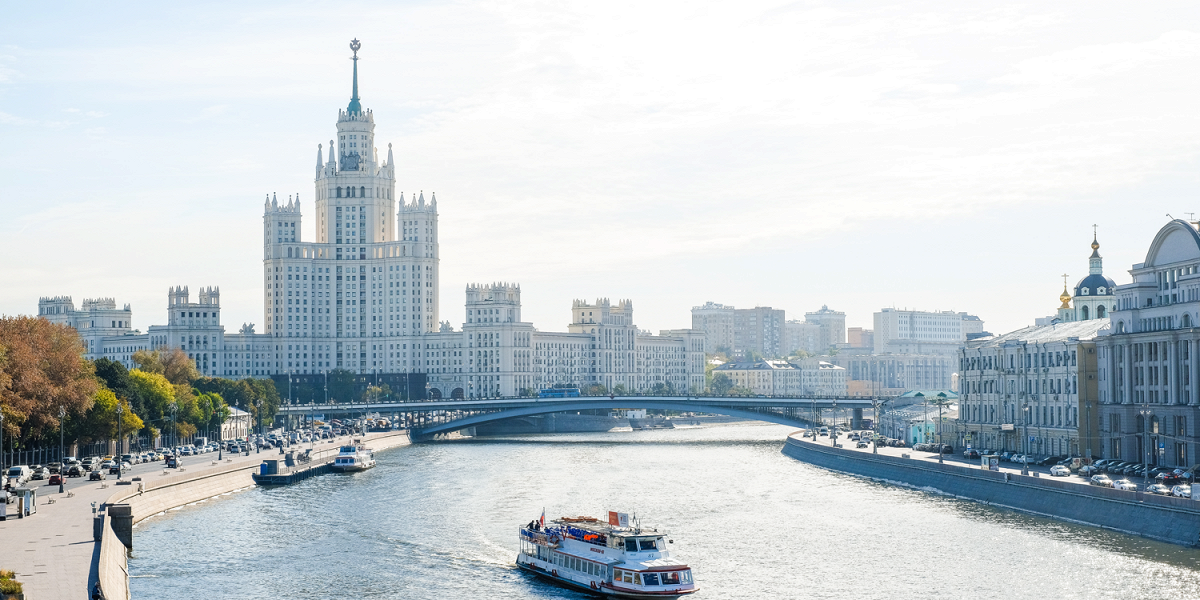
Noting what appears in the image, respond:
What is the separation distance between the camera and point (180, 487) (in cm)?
10194

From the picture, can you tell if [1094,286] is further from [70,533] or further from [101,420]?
[70,533]

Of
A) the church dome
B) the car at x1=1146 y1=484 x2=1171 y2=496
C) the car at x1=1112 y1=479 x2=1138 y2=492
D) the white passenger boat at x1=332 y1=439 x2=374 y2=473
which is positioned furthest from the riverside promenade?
the church dome

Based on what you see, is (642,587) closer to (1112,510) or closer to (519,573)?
(519,573)

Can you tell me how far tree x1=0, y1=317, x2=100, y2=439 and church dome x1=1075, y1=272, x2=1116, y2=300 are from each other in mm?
103118

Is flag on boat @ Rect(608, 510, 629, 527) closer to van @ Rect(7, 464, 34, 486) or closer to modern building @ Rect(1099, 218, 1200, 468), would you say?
modern building @ Rect(1099, 218, 1200, 468)

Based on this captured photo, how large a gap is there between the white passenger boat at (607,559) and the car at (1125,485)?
32604 mm

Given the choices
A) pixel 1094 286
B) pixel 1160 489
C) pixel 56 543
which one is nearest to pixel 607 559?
pixel 56 543

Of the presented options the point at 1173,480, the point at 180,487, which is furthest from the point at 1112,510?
the point at 180,487

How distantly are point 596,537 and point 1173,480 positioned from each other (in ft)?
143

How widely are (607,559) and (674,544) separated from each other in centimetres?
1616

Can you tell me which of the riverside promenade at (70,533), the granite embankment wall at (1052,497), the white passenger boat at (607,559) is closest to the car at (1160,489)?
the granite embankment wall at (1052,497)

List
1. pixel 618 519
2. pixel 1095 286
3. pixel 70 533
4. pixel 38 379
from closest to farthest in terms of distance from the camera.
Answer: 1. pixel 70 533
2. pixel 618 519
3. pixel 38 379
4. pixel 1095 286

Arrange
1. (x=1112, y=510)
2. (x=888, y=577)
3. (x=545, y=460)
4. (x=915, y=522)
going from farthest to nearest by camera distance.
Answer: (x=545, y=460)
(x=915, y=522)
(x=1112, y=510)
(x=888, y=577)

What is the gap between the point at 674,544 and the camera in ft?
276
